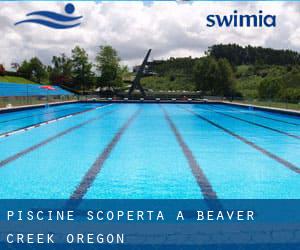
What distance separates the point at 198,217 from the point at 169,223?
0.38 meters

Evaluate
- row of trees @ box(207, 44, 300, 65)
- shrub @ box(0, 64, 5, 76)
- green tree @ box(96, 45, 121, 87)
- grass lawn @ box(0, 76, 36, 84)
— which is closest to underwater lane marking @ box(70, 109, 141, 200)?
green tree @ box(96, 45, 121, 87)

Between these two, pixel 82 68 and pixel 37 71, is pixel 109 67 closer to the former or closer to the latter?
pixel 82 68

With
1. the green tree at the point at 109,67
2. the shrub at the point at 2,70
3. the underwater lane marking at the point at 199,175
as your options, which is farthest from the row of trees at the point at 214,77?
the underwater lane marking at the point at 199,175

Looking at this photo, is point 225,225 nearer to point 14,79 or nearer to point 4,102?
point 4,102

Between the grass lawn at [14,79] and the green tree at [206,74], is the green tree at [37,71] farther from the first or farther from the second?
the green tree at [206,74]

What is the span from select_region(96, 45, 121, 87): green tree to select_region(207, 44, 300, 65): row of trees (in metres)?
67.1

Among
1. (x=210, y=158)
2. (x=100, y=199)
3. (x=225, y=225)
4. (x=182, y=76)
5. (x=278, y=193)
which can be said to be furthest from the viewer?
(x=182, y=76)

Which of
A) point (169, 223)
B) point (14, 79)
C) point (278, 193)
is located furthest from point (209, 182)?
point (14, 79)

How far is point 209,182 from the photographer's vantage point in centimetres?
603

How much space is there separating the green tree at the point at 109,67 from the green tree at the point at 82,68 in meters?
1.46

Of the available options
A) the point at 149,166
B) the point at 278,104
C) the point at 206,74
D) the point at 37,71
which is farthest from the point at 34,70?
the point at 149,166

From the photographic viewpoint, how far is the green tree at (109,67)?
57188 mm

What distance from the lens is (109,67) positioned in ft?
188

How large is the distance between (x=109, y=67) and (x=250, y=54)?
78.7 meters
